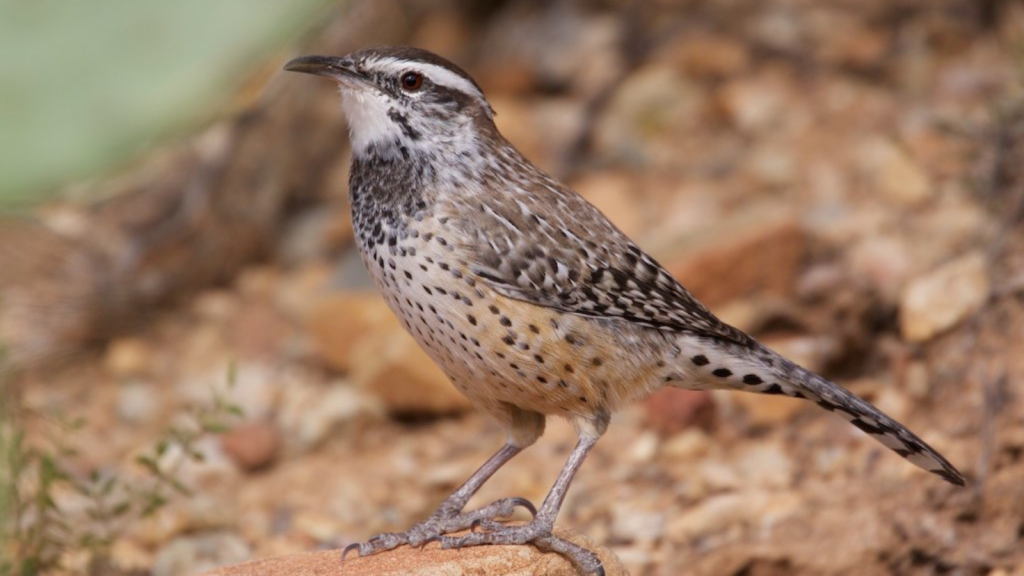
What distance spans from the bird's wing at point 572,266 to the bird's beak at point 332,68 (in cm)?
52

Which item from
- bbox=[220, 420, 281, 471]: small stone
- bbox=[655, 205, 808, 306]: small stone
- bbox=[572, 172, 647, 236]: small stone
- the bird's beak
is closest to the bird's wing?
the bird's beak

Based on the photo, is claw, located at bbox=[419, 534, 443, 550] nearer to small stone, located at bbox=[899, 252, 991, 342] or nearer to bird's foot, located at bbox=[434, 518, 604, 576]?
bird's foot, located at bbox=[434, 518, 604, 576]

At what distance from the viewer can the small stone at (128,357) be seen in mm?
6822

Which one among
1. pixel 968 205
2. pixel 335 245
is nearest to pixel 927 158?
pixel 968 205

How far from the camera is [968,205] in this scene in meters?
6.38

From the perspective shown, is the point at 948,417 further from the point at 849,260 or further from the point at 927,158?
the point at 927,158

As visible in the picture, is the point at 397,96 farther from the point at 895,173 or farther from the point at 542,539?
the point at 895,173

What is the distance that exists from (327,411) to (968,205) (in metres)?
3.29

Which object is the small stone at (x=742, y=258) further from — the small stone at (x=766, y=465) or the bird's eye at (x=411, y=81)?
the bird's eye at (x=411, y=81)

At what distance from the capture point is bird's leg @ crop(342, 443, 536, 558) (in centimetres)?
376

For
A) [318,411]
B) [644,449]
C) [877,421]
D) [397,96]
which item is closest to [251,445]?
[318,411]

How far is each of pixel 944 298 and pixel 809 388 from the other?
75.0 inches

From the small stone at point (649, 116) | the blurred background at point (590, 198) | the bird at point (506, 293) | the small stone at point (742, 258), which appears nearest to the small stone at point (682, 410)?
the blurred background at point (590, 198)

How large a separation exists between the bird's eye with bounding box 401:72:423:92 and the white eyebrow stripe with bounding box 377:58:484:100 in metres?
0.02
